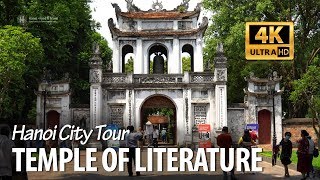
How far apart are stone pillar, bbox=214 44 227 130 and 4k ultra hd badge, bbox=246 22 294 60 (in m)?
18.1

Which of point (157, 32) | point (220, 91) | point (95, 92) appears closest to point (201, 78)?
point (220, 91)

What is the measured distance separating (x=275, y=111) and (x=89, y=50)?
18908 mm

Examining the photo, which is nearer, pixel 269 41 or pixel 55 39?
pixel 269 41

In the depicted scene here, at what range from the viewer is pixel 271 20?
35.6 meters

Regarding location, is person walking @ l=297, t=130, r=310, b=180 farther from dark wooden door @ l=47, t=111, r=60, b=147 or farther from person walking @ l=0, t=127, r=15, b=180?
dark wooden door @ l=47, t=111, r=60, b=147

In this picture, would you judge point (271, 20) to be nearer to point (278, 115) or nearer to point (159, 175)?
point (278, 115)

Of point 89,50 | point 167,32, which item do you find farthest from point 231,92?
point 89,50

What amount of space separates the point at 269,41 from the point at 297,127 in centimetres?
2071

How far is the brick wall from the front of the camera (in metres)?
32.7

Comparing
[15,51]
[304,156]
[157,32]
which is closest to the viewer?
[304,156]

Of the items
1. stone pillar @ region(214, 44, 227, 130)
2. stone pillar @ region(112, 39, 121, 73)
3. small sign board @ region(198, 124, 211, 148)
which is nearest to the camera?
small sign board @ region(198, 124, 211, 148)

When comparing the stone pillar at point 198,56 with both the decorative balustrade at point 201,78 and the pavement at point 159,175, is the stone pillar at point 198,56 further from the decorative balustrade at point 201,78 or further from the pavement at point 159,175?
the pavement at point 159,175

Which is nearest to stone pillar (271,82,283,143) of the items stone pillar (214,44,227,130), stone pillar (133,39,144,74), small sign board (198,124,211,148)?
stone pillar (214,44,227,130)

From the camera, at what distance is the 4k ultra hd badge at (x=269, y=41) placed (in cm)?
1319
